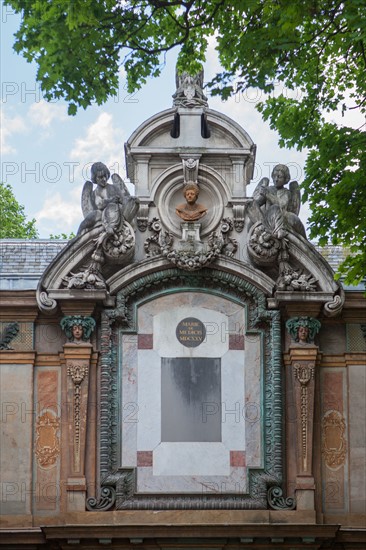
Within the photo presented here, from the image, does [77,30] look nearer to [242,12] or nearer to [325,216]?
[242,12]

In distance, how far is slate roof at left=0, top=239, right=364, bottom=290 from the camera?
25.1m

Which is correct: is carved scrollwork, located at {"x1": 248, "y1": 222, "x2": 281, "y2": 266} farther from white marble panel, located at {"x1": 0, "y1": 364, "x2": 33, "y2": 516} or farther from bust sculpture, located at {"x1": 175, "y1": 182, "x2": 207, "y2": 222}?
white marble panel, located at {"x1": 0, "y1": 364, "x2": 33, "y2": 516}

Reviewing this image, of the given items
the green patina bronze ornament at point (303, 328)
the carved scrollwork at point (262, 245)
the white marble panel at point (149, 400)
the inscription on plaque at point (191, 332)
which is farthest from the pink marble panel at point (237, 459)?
the carved scrollwork at point (262, 245)

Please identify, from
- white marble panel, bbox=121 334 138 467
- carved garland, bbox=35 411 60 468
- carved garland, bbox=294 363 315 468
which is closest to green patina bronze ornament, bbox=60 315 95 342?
white marble panel, bbox=121 334 138 467

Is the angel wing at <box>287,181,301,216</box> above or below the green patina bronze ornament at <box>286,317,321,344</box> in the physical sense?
above

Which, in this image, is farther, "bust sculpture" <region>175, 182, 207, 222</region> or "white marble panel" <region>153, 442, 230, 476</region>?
"bust sculpture" <region>175, 182, 207, 222</region>

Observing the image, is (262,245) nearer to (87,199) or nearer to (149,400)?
(87,199)

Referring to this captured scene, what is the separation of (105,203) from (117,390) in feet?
9.88

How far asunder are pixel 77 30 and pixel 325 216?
178 inches

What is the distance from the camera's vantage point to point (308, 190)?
23.2 metres

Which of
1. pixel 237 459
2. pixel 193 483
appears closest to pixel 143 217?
pixel 237 459

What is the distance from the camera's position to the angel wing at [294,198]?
989 inches

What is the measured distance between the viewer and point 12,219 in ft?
145

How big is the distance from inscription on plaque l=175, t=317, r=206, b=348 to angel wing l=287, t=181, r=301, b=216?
2.37 meters
